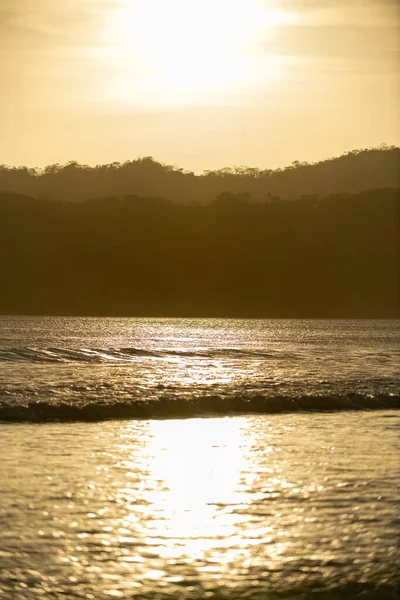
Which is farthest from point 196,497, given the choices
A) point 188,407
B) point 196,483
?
point 188,407

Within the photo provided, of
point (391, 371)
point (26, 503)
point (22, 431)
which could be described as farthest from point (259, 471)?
point (391, 371)

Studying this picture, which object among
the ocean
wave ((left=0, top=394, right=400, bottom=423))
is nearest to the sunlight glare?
the ocean

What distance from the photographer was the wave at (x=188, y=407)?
20.2 m

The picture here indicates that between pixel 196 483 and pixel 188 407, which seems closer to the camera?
pixel 196 483

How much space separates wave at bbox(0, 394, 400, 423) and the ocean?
0.05 m

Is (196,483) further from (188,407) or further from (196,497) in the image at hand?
(188,407)

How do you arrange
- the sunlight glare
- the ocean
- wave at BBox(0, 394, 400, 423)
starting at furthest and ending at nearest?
wave at BBox(0, 394, 400, 423)
the sunlight glare
the ocean

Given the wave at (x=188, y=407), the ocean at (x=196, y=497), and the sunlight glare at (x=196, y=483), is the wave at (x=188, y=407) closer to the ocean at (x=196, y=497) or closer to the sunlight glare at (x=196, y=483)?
the ocean at (x=196, y=497)

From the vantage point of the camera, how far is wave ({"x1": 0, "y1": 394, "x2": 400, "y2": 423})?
2022 cm

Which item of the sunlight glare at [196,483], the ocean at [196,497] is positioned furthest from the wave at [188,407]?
the sunlight glare at [196,483]

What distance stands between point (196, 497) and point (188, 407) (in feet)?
35.2

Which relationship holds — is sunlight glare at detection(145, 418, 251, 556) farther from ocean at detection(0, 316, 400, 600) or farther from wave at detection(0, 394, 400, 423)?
wave at detection(0, 394, 400, 423)

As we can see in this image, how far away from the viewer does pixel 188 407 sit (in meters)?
22.2

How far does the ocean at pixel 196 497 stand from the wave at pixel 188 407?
0.05 metres
